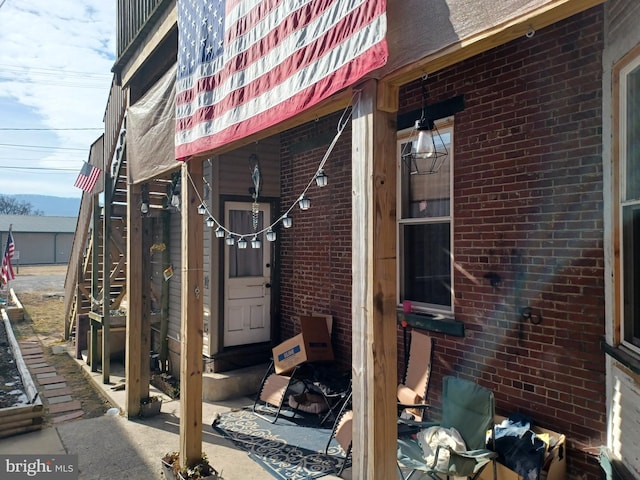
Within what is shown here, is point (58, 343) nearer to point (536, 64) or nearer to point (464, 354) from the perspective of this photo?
point (464, 354)

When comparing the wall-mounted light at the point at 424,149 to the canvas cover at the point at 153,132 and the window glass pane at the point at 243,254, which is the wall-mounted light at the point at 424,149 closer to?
the canvas cover at the point at 153,132

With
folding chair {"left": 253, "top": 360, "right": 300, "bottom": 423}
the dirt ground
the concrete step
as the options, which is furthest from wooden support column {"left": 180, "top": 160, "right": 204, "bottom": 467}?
the dirt ground

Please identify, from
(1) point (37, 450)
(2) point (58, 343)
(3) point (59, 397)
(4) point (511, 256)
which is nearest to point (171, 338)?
(3) point (59, 397)

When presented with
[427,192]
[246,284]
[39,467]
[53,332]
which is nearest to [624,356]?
[427,192]

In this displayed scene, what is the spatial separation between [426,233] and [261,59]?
2639 mm

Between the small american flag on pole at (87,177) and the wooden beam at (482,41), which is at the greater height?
the small american flag on pole at (87,177)

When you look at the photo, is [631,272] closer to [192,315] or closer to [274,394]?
[192,315]

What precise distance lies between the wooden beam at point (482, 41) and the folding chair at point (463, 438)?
243 cm

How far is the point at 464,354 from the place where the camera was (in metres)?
4.16

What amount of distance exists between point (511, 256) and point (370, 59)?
8.17ft

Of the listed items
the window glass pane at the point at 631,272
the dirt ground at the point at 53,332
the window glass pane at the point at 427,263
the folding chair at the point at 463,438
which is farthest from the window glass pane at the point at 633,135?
the dirt ground at the point at 53,332

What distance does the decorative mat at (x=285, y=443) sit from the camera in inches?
161

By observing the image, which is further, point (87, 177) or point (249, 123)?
point (87, 177)

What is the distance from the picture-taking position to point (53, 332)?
1161cm
